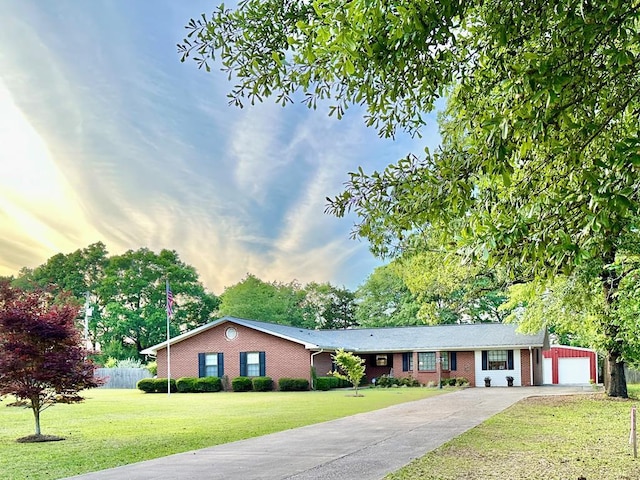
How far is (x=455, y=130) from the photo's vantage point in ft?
17.8

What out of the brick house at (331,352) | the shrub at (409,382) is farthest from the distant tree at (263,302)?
the shrub at (409,382)

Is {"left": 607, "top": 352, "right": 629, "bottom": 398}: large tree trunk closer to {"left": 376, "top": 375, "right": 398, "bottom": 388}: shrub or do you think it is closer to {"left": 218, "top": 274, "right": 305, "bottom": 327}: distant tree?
{"left": 376, "top": 375, "right": 398, "bottom": 388}: shrub

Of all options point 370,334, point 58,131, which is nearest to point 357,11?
point 58,131

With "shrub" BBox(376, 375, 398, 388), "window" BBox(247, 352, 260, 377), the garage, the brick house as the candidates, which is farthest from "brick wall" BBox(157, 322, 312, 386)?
the garage

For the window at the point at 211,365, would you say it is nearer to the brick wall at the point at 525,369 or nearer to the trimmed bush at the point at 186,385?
the trimmed bush at the point at 186,385

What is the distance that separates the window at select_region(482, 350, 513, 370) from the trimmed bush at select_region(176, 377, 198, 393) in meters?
16.2

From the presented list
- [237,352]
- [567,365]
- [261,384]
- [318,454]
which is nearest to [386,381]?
[261,384]

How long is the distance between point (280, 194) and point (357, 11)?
75.8ft

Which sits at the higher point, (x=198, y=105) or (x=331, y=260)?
(x=198, y=105)

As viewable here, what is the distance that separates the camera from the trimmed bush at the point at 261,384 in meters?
31.3

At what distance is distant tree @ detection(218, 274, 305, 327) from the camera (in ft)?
200

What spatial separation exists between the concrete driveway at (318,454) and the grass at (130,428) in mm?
793

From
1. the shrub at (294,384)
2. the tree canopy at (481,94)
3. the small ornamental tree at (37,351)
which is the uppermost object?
the tree canopy at (481,94)

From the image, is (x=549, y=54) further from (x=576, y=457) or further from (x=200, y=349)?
(x=200, y=349)
